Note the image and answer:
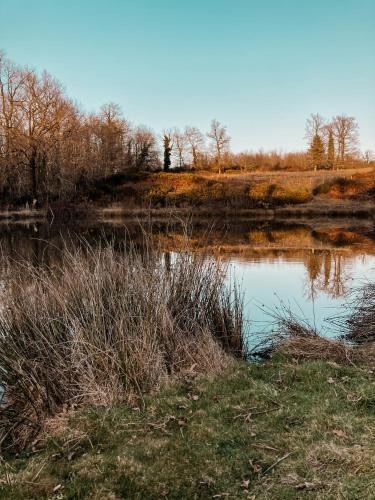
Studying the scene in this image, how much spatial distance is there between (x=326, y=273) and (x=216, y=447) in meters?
12.4

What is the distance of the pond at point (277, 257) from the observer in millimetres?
9586

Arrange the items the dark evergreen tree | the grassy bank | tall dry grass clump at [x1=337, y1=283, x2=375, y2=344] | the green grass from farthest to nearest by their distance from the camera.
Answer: the dark evergreen tree
the grassy bank
tall dry grass clump at [x1=337, y1=283, x2=375, y2=344]
the green grass

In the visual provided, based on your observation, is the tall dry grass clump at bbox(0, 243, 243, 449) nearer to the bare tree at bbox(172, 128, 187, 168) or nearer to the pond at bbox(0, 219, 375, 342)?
the pond at bbox(0, 219, 375, 342)

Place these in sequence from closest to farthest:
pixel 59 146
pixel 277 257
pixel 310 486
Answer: pixel 310 486 < pixel 277 257 < pixel 59 146

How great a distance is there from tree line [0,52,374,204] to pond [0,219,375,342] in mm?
7506

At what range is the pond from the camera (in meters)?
9.59

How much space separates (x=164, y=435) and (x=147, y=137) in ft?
202

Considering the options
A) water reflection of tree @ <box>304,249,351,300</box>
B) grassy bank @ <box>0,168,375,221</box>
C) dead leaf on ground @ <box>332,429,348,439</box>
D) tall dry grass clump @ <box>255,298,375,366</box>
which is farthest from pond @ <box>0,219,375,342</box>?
grassy bank @ <box>0,168,375,221</box>

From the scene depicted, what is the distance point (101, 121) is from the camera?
179 ft

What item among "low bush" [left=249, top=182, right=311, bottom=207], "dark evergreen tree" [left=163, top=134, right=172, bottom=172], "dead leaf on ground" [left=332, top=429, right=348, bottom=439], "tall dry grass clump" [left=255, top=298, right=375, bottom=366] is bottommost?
"tall dry grass clump" [left=255, top=298, right=375, bottom=366]

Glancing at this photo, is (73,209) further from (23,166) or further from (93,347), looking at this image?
(93,347)

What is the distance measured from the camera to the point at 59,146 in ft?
132

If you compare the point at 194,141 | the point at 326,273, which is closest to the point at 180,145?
the point at 194,141

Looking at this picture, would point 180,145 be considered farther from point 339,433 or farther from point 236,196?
point 339,433
